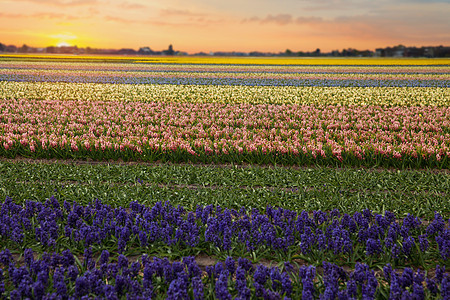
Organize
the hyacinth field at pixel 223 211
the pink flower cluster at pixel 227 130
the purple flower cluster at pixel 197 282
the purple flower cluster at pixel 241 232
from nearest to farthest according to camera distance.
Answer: the purple flower cluster at pixel 197 282 → the hyacinth field at pixel 223 211 → the purple flower cluster at pixel 241 232 → the pink flower cluster at pixel 227 130

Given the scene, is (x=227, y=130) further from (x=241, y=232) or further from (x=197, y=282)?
(x=197, y=282)

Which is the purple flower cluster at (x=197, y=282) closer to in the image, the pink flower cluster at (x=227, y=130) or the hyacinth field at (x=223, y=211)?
the hyacinth field at (x=223, y=211)

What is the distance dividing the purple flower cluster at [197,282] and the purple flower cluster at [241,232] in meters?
0.56

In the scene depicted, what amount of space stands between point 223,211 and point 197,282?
2.66 metres

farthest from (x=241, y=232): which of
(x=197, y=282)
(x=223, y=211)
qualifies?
(x=197, y=282)

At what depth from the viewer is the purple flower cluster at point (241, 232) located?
5.25 meters

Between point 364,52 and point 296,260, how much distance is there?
155450 mm

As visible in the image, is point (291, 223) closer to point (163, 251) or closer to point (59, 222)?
point (163, 251)

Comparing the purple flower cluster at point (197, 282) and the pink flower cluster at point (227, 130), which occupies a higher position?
the pink flower cluster at point (227, 130)

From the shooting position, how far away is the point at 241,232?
5.58 m

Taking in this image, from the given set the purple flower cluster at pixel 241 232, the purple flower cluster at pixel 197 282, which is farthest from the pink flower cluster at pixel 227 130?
the purple flower cluster at pixel 197 282

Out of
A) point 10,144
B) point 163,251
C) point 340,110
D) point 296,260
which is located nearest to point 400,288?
point 296,260

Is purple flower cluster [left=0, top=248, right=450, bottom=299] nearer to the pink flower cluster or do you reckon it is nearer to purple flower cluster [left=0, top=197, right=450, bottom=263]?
purple flower cluster [left=0, top=197, right=450, bottom=263]

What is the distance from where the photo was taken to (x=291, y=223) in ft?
19.4
